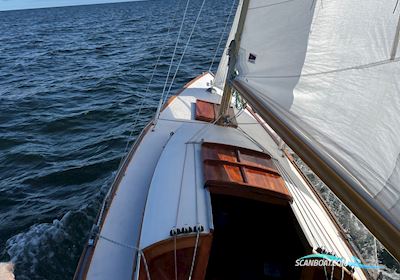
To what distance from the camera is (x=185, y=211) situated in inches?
149

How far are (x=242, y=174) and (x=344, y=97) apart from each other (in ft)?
5.89

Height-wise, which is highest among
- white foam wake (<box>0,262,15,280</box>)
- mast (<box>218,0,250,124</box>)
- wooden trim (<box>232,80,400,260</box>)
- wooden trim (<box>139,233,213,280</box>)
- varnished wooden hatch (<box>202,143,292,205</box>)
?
mast (<box>218,0,250,124</box>)

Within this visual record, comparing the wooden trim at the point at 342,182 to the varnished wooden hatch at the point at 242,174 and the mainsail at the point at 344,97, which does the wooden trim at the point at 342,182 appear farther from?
the varnished wooden hatch at the point at 242,174

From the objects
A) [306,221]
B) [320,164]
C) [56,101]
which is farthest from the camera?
[56,101]

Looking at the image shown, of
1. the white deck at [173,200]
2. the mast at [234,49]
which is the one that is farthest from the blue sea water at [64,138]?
the mast at [234,49]

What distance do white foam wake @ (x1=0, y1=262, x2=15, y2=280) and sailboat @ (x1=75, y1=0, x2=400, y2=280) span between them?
1.97 meters

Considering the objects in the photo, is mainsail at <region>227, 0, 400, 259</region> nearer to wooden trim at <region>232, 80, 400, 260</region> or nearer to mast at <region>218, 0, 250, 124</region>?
wooden trim at <region>232, 80, 400, 260</region>

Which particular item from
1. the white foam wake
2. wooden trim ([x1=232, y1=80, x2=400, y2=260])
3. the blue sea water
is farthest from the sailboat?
the white foam wake

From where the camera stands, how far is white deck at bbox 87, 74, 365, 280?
12.3 feet

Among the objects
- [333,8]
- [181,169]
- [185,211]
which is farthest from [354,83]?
[181,169]

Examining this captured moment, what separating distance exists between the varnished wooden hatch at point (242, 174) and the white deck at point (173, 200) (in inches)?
6.0

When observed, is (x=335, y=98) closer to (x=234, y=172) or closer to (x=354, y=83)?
(x=354, y=83)

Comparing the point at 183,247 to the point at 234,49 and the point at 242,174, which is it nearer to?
the point at 242,174

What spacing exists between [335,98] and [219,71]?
5175mm
